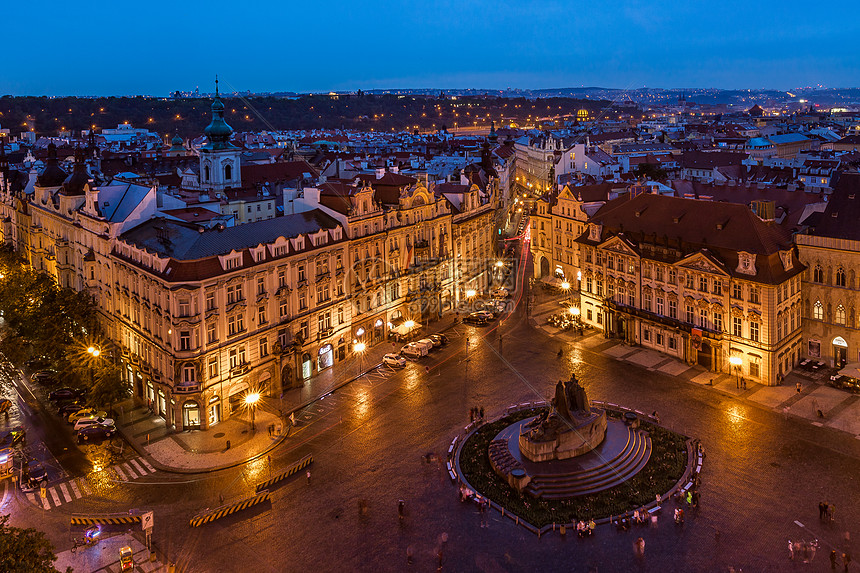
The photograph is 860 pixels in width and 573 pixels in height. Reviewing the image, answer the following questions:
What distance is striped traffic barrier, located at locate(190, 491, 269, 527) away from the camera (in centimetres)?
4150

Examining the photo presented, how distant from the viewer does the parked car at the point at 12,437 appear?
171 feet

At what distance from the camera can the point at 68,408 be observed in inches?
2254

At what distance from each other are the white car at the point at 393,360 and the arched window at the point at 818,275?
1478 inches

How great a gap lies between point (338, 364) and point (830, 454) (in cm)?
4062

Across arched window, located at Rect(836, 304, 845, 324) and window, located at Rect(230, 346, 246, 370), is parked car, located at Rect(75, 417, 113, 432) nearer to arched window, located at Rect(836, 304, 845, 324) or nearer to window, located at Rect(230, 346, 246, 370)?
window, located at Rect(230, 346, 246, 370)

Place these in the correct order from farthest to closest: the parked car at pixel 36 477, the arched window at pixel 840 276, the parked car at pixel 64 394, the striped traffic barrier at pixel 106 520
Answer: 1. the arched window at pixel 840 276
2. the parked car at pixel 64 394
3. the parked car at pixel 36 477
4. the striped traffic barrier at pixel 106 520

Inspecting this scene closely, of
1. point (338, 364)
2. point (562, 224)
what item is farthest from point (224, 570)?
point (562, 224)

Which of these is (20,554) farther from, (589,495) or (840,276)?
(840,276)

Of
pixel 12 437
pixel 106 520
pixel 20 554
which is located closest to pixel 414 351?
pixel 106 520

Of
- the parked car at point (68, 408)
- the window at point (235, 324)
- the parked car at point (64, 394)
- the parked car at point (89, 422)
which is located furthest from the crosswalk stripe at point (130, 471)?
the parked car at point (64, 394)

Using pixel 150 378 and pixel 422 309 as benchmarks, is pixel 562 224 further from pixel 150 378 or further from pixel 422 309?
pixel 150 378

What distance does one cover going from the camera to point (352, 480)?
46094mm

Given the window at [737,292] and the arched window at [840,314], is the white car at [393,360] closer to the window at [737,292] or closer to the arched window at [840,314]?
the window at [737,292]

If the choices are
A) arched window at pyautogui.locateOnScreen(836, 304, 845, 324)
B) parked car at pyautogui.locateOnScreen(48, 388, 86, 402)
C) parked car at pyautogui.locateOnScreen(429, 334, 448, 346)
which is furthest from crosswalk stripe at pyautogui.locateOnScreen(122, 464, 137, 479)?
arched window at pyautogui.locateOnScreen(836, 304, 845, 324)
